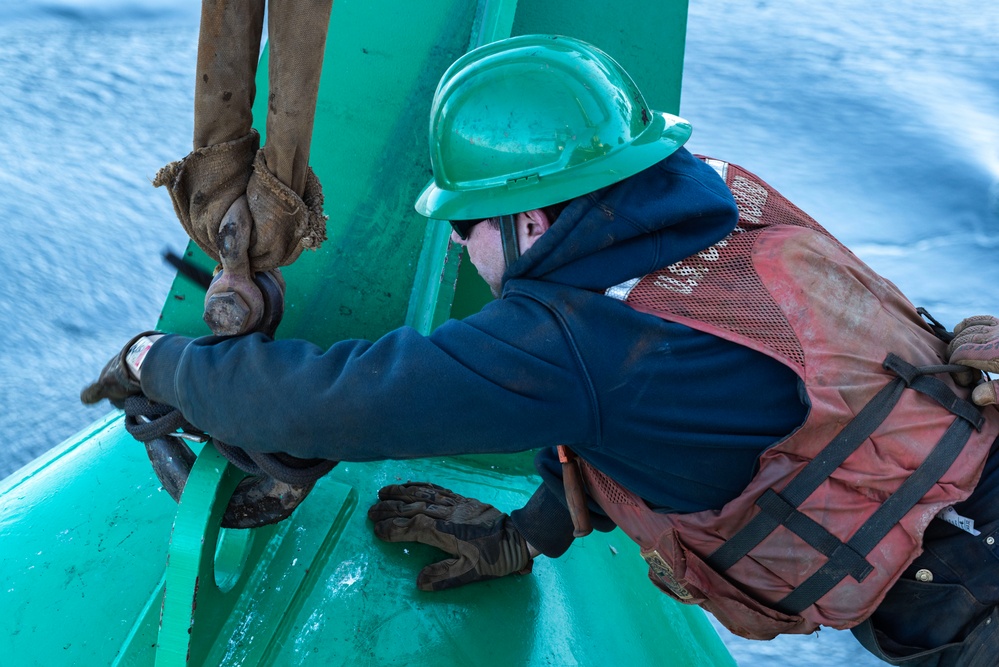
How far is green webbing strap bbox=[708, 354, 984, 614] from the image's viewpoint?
1.40m

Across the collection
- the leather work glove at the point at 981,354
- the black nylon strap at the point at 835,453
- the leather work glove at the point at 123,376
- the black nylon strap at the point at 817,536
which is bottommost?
the leather work glove at the point at 123,376

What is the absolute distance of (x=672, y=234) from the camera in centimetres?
139

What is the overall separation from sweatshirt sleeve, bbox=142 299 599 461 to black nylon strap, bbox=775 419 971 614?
46 cm

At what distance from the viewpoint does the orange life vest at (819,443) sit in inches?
54.2

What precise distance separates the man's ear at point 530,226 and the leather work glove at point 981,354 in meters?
0.73

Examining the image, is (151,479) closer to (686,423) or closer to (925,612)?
(686,423)

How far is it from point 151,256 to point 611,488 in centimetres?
340

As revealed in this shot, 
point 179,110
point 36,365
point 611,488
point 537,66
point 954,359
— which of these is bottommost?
point 36,365

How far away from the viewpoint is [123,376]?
156cm

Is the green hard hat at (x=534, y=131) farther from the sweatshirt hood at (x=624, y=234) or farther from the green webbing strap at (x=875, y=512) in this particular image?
the green webbing strap at (x=875, y=512)

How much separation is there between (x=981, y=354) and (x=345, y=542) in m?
1.22

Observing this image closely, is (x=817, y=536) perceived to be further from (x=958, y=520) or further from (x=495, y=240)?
(x=495, y=240)

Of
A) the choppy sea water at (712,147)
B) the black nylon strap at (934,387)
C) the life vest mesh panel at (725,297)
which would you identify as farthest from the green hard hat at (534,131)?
the choppy sea water at (712,147)

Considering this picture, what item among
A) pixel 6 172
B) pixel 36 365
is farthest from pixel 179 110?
pixel 36 365
